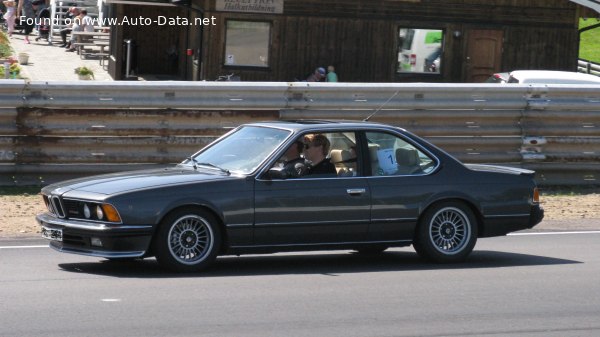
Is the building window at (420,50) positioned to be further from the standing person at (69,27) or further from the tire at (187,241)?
the tire at (187,241)

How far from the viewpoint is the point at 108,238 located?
29.7ft

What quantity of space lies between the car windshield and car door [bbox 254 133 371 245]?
0.32 meters

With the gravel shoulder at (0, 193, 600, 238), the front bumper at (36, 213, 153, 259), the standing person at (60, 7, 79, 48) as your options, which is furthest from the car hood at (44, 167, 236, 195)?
the standing person at (60, 7, 79, 48)

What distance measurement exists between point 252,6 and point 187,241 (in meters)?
18.0

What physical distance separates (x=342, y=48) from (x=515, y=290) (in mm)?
18772


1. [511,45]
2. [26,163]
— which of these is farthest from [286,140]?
[511,45]

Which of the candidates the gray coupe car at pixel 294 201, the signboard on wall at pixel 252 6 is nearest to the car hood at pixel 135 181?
the gray coupe car at pixel 294 201

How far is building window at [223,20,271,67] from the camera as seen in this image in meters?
26.9

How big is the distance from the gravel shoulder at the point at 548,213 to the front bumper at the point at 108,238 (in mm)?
2876

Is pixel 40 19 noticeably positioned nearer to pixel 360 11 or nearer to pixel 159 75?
pixel 159 75

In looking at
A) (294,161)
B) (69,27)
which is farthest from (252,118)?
(69,27)

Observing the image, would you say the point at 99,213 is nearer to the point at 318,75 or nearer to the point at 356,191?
the point at 356,191

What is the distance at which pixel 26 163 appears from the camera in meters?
14.5

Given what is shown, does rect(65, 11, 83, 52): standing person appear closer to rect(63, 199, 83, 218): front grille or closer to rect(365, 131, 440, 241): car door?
rect(365, 131, 440, 241): car door
